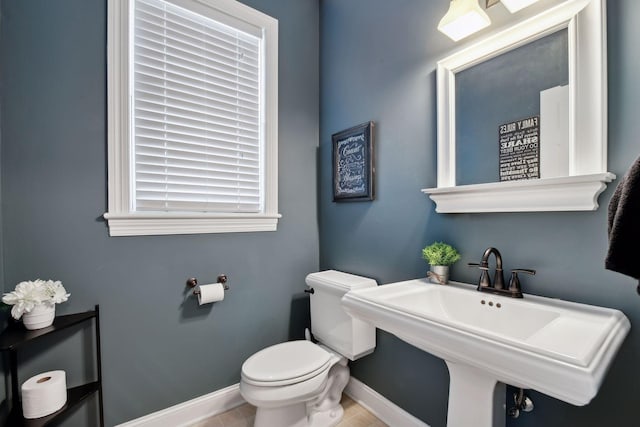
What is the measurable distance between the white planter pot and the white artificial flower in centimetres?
164

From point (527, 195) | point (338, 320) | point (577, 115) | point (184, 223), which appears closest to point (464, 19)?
point (577, 115)

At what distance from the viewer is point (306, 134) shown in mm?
2086

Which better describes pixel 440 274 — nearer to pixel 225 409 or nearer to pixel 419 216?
pixel 419 216

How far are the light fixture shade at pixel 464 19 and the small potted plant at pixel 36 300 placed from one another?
79.2 inches

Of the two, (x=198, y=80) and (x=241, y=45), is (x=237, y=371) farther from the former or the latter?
(x=241, y=45)

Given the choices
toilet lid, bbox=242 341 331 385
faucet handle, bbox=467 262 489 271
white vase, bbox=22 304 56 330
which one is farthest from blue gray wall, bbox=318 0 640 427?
white vase, bbox=22 304 56 330

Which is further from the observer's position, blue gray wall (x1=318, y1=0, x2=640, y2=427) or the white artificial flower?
the white artificial flower

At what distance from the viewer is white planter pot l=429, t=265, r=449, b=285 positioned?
49.0 inches

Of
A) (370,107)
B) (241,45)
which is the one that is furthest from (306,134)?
(241,45)

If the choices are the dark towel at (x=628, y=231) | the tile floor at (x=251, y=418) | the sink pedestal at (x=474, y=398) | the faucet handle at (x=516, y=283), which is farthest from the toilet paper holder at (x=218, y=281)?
the dark towel at (x=628, y=231)

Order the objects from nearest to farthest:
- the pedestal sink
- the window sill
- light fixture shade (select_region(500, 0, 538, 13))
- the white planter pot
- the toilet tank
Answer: the pedestal sink
light fixture shade (select_region(500, 0, 538, 13))
the white planter pot
the window sill
the toilet tank

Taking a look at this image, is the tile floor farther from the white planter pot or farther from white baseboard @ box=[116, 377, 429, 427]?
the white planter pot

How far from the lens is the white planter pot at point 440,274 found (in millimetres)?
1244

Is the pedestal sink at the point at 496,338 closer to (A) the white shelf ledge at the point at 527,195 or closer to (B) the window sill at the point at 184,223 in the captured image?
(A) the white shelf ledge at the point at 527,195
